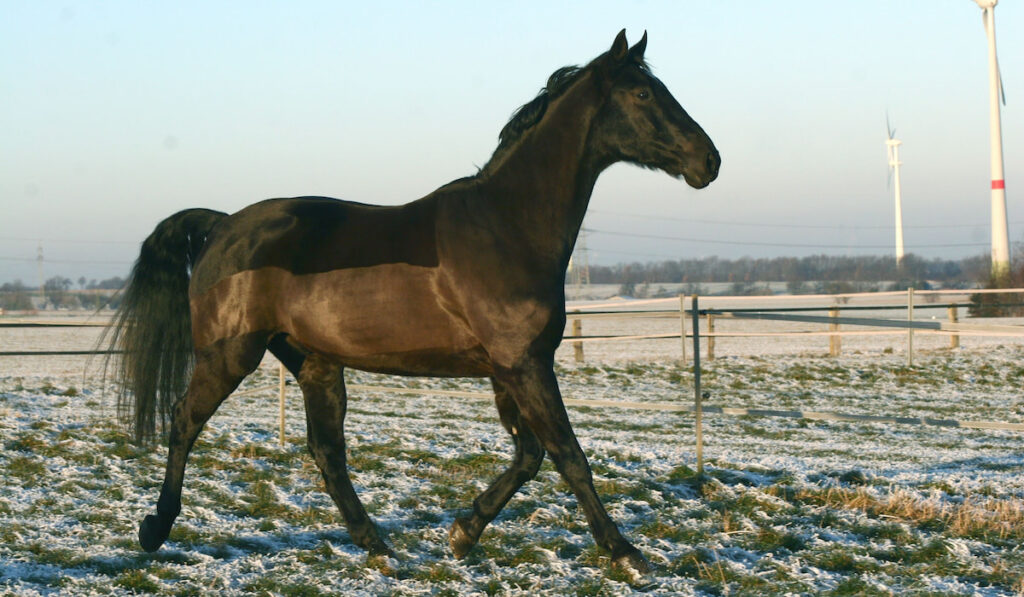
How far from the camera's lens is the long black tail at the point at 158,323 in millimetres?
4758

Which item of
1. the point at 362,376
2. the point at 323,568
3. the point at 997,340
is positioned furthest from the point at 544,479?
the point at 997,340

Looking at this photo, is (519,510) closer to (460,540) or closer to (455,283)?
(460,540)

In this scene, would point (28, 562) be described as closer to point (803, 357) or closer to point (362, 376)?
point (362, 376)

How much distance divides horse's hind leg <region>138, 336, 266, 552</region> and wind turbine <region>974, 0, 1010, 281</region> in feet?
110

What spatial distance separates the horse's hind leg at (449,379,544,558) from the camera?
4.09 m

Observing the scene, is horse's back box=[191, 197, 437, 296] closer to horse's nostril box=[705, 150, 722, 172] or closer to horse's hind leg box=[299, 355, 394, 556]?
horse's hind leg box=[299, 355, 394, 556]

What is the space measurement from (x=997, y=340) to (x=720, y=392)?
14776 millimetres

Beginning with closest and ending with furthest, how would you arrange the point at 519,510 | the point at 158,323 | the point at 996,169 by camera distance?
the point at 158,323, the point at 519,510, the point at 996,169

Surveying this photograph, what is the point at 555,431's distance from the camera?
12.4 ft

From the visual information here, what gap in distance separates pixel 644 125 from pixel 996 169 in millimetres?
39379

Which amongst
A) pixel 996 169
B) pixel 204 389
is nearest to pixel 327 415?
pixel 204 389

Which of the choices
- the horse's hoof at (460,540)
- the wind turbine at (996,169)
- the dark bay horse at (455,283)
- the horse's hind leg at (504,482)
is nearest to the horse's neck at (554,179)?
the dark bay horse at (455,283)

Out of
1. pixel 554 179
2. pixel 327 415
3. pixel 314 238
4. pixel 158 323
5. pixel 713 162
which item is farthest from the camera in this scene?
pixel 158 323

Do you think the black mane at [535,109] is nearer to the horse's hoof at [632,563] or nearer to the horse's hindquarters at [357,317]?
the horse's hindquarters at [357,317]
